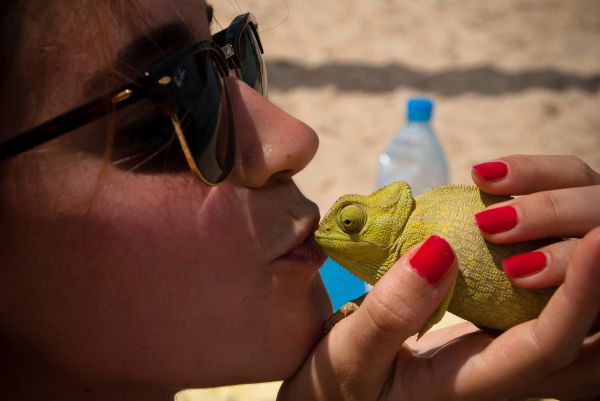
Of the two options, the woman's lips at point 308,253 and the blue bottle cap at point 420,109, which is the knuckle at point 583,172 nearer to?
the woman's lips at point 308,253

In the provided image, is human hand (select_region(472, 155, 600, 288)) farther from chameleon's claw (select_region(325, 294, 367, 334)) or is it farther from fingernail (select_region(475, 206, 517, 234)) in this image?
chameleon's claw (select_region(325, 294, 367, 334))

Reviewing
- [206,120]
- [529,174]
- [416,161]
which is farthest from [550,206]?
[416,161]

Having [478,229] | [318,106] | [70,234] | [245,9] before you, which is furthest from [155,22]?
[245,9]

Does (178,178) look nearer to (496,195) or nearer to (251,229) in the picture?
(251,229)

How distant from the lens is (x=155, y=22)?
4.37ft

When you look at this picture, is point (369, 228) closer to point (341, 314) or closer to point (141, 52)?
point (341, 314)

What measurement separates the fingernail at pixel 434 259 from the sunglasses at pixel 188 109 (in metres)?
0.44

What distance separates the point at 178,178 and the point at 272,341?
1.36ft

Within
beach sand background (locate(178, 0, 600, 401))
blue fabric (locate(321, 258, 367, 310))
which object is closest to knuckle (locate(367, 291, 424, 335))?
blue fabric (locate(321, 258, 367, 310))

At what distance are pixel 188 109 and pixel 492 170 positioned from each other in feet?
2.10

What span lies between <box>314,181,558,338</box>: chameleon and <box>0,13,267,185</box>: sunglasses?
0.28 metres

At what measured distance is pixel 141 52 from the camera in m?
1.32

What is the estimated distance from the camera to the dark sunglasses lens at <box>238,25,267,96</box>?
1747mm

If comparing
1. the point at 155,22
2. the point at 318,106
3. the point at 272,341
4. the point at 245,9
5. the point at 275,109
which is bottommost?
the point at 318,106
